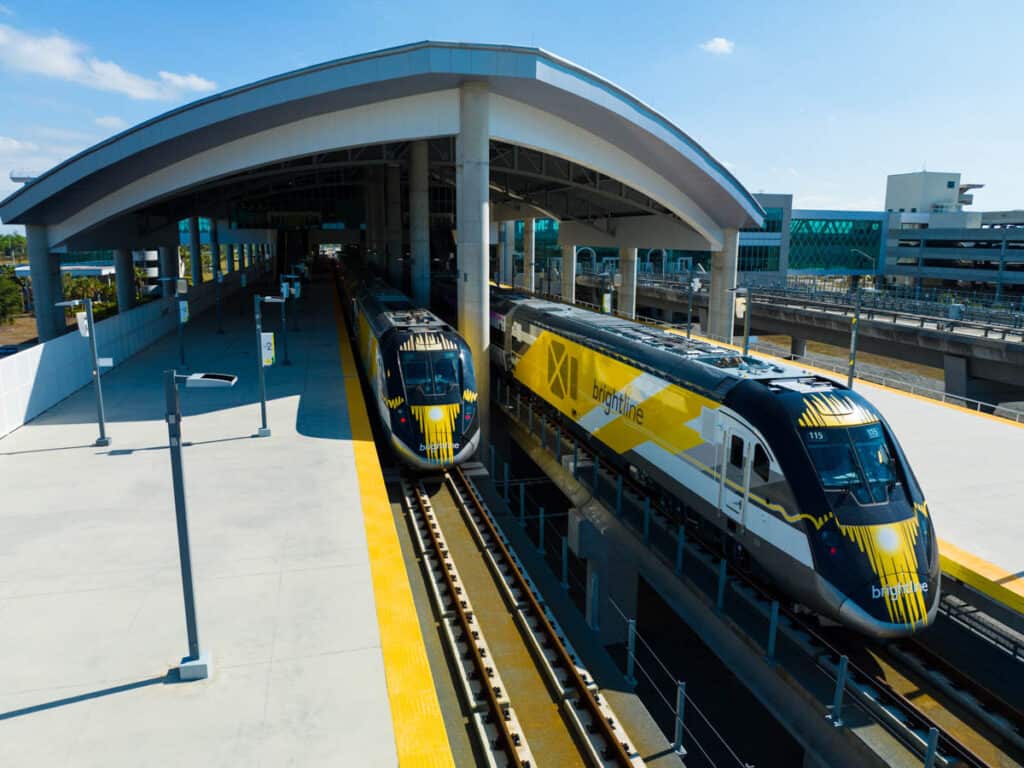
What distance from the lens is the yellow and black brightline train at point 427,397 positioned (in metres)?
17.5

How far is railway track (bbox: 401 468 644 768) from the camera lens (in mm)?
9258

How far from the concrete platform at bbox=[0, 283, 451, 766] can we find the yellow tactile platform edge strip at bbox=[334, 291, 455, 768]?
0.09 ft

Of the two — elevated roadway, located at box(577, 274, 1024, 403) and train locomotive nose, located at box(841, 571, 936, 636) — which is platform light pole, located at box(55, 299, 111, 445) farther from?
elevated roadway, located at box(577, 274, 1024, 403)

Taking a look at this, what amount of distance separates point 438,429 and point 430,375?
4.58 ft

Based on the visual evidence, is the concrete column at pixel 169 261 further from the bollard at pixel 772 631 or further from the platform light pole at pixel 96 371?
the bollard at pixel 772 631

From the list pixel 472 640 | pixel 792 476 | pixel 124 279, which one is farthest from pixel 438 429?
pixel 124 279

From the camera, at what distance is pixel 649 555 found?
14914mm

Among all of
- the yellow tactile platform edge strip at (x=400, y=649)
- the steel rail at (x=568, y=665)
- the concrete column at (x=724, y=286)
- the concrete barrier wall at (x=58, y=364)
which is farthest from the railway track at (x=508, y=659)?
the concrete column at (x=724, y=286)

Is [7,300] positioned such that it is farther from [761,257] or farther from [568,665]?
[761,257]

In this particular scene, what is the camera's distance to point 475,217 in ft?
82.0

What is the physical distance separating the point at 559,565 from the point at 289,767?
A: 1383 cm

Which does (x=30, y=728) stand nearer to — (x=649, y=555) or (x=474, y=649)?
(x=474, y=649)

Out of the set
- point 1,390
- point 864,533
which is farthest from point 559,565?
point 1,390

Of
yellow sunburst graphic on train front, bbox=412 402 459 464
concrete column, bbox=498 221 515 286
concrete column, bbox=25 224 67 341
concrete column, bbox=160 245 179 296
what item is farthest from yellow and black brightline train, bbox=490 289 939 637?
concrete column, bbox=498 221 515 286
